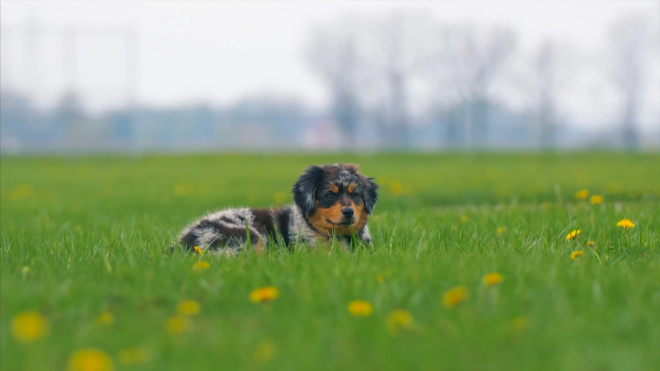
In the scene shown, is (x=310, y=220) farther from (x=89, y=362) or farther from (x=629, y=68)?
(x=629, y=68)

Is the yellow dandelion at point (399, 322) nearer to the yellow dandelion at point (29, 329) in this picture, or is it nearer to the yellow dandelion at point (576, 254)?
the yellow dandelion at point (29, 329)

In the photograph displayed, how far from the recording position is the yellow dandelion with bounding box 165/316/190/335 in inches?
120

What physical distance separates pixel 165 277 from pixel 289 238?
2.04m

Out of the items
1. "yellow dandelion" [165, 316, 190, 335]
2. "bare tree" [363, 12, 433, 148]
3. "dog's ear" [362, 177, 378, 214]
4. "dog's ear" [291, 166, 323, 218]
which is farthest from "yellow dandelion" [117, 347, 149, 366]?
"bare tree" [363, 12, 433, 148]

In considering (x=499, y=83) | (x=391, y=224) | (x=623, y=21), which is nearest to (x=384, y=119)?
(x=499, y=83)

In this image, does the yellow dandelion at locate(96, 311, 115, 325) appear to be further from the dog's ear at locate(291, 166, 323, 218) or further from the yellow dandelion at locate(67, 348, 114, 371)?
the dog's ear at locate(291, 166, 323, 218)

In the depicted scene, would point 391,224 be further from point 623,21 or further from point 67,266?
point 623,21

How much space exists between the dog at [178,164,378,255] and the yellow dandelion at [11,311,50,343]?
2298 millimetres

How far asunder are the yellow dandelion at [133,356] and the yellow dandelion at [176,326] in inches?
10.0

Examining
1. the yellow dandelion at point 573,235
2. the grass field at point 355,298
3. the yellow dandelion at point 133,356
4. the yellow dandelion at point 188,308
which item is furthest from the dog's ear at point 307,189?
the yellow dandelion at point 133,356

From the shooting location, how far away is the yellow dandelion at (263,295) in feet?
11.3

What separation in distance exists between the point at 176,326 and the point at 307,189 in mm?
2715

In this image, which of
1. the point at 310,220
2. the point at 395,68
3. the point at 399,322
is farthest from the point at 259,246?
the point at 395,68

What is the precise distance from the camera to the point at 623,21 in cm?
4891
